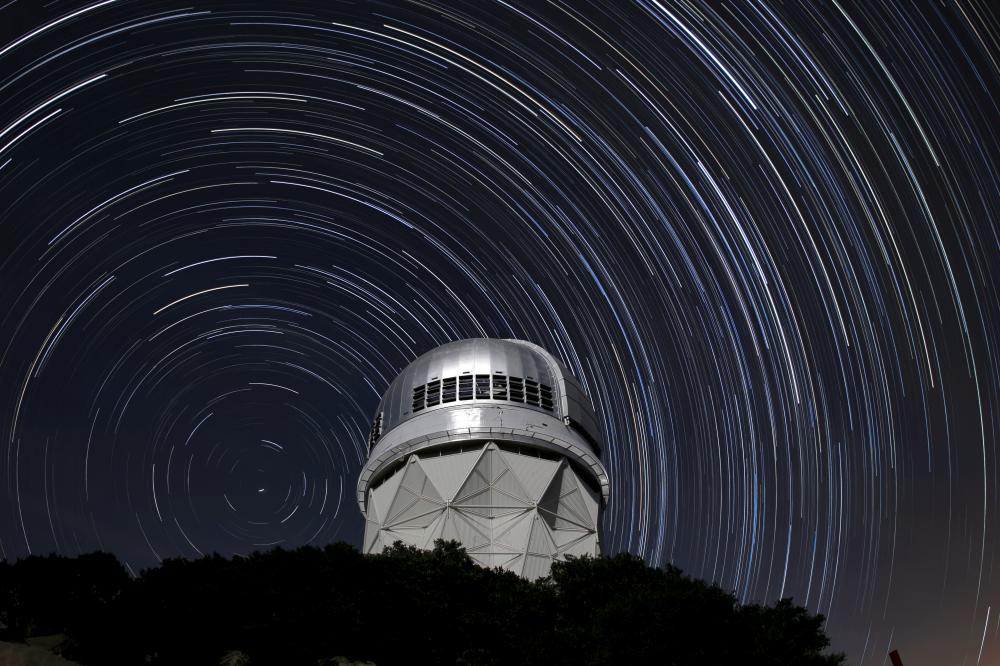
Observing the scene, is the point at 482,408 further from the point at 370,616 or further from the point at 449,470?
the point at 370,616

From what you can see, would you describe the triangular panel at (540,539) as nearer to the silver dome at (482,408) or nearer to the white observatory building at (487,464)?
the white observatory building at (487,464)

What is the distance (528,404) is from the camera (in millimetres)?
39250

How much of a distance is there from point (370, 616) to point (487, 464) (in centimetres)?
1358

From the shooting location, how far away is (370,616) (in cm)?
2389

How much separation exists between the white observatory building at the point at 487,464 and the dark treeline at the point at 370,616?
717 cm

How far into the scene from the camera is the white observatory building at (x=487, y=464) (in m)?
35.8

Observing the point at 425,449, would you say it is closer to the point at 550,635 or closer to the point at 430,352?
the point at 430,352

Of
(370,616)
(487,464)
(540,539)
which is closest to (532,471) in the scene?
(487,464)

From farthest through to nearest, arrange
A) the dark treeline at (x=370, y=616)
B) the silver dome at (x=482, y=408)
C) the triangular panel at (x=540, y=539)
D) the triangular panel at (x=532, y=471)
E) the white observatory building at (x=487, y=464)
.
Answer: the silver dome at (x=482, y=408)
the triangular panel at (x=532, y=471)
the white observatory building at (x=487, y=464)
the triangular panel at (x=540, y=539)
the dark treeline at (x=370, y=616)

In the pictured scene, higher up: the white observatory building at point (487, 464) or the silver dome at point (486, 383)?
the silver dome at point (486, 383)

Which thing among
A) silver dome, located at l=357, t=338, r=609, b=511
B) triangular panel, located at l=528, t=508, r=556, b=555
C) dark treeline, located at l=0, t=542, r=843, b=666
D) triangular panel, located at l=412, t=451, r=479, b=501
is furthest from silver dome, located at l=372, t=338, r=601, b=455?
dark treeline, located at l=0, t=542, r=843, b=666

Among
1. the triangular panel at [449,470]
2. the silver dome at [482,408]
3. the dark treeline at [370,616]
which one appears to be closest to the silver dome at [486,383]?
the silver dome at [482,408]

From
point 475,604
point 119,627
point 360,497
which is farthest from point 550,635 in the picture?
point 360,497

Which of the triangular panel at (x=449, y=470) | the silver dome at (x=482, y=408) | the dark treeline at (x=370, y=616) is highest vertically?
the silver dome at (x=482, y=408)
